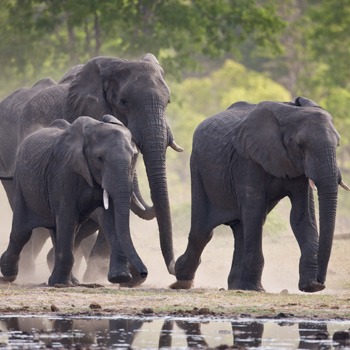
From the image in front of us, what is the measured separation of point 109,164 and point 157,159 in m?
1.29

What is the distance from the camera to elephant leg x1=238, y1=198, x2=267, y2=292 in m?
12.7

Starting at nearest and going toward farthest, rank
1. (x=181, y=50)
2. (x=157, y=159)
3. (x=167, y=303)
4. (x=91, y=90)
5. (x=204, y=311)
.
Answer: (x=204, y=311)
(x=167, y=303)
(x=157, y=159)
(x=91, y=90)
(x=181, y=50)

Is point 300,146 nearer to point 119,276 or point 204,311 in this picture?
point 119,276

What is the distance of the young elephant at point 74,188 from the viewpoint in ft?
39.6

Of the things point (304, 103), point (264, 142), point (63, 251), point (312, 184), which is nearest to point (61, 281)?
point (63, 251)

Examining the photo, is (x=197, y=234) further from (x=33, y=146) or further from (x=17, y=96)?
(x=17, y=96)

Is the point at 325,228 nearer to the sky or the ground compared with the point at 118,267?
nearer to the sky

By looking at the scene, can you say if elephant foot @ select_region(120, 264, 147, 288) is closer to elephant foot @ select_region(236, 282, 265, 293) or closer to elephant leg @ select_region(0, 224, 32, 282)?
elephant foot @ select_region(236, 282, 265, 293)

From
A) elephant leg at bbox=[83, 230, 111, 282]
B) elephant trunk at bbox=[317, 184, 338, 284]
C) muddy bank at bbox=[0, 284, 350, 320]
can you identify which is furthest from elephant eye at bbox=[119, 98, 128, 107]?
elephant trunk at bbox=[317, 184, 338, 284]

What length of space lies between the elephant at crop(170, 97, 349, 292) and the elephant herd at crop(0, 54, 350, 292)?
0.04ft

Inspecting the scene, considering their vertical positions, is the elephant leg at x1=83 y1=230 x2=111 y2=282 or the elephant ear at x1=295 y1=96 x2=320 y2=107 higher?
the elephant ear at x1=295 y1=96 x2=320 y2=107

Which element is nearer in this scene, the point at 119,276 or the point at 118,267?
the point at 119,276

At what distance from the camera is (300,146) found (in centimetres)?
1234

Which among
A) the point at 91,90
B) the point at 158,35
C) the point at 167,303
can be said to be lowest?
the point at 167,303
